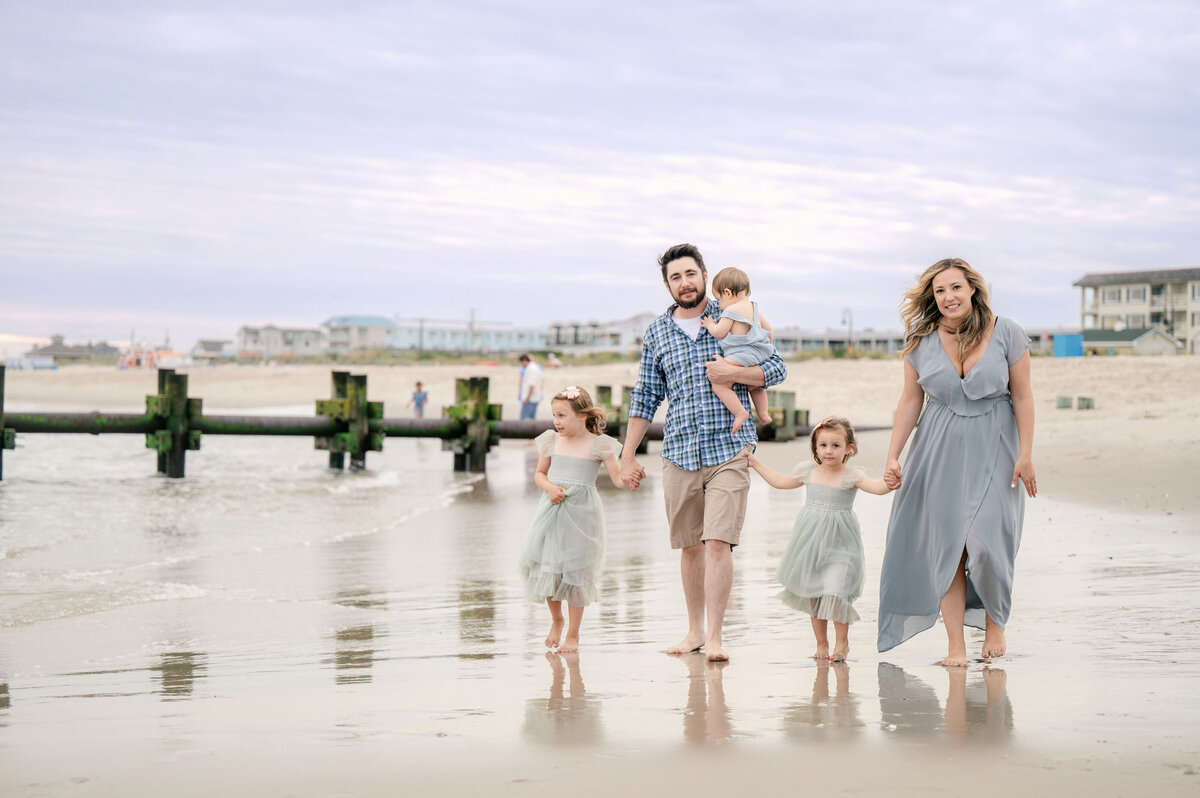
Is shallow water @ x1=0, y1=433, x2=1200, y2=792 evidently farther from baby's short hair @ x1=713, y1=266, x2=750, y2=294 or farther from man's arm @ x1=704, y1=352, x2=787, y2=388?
baby's short hair @ x1=713, y1=266, x2=750, y2=294

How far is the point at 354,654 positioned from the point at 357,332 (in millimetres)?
112299

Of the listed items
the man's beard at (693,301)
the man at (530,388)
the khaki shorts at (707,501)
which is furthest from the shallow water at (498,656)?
the man at (530,388)

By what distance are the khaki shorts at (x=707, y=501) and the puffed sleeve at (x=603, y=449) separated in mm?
258

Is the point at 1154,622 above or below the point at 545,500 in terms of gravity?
below

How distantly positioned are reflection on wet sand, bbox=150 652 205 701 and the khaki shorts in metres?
1.96

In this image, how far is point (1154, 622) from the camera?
15.7ft

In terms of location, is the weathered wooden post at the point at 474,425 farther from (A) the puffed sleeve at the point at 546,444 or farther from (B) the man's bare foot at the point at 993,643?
(B) the man's bare foot at the point at 993,643

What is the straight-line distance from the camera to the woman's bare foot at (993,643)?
4.34m

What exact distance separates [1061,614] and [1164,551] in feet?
6.66

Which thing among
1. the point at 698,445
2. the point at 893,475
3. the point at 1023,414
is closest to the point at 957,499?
the point at 893,475

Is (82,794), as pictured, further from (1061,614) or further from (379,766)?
(1061,614)

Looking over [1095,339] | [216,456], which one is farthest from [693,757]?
[1095,339]

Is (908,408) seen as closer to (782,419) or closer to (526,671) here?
(526,671)

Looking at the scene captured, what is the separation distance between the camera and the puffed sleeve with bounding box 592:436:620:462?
509 centimetres
